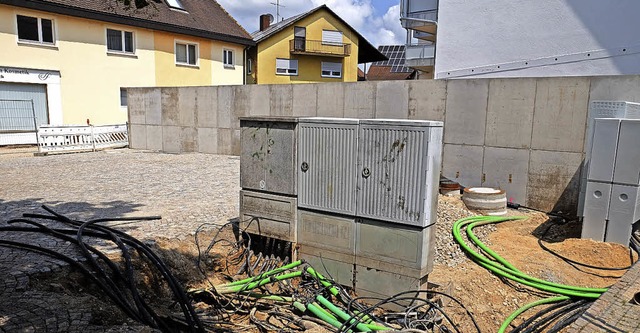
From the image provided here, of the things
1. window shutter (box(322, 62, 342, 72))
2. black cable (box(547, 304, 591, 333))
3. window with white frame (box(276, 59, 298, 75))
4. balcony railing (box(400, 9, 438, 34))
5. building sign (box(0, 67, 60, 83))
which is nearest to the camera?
black cable (box(547, 304, 591, 333))

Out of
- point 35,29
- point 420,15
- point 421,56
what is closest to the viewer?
point 35,29

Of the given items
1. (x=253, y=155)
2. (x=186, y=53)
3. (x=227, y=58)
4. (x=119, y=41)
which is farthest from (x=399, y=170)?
(x=227, y=58)

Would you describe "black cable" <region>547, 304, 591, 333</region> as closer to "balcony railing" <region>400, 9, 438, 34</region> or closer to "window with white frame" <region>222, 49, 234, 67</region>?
"balcony railing" <region>400, 9, 438, 34</region>

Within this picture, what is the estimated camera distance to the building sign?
1658 cm

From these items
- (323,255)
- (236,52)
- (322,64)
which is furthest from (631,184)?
(322,64)

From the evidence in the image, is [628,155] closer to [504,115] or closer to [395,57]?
[504,115]

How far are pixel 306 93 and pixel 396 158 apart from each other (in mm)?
7942

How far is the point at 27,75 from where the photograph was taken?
17.2 meters

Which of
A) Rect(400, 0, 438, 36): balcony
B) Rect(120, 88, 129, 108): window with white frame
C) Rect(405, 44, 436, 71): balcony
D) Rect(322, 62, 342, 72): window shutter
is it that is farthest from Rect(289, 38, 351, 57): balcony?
Rect(120, 88, 129, 108): window with white frame

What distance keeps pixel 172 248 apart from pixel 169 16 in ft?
64.1

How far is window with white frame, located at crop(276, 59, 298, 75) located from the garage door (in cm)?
1650

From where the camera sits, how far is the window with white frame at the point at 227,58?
82.6 ft

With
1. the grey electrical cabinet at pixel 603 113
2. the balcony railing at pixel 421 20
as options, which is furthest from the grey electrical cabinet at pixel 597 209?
the balcony railing at pixel 421 20

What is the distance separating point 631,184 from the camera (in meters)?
6.23
